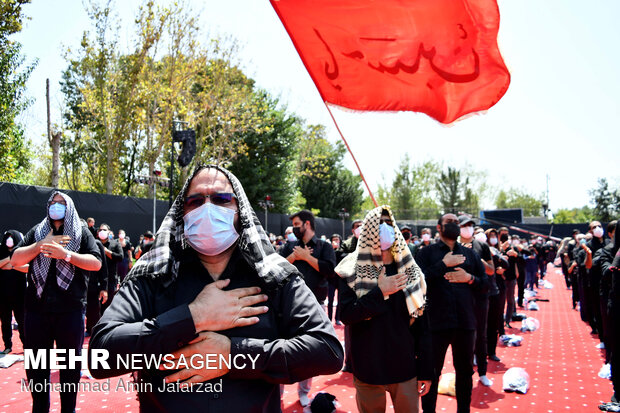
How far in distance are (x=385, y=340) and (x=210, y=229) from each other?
181 centimetres

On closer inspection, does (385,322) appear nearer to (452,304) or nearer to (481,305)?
(452,304)

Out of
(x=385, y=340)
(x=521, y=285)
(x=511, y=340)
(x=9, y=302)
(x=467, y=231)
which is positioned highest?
(x=467, y=231)

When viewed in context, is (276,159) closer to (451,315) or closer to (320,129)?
(320,129)

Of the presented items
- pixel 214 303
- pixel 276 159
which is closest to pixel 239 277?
pixel 214 303

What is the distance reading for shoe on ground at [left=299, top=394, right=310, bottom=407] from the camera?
4.79m

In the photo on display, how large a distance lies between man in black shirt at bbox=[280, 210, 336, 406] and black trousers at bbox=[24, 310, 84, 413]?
232 centimetres

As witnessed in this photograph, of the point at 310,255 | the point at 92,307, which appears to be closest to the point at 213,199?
the point at 310,255

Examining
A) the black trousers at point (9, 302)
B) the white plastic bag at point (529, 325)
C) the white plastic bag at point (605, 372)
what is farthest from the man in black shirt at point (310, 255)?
the white plastic bag at point (529, 325)

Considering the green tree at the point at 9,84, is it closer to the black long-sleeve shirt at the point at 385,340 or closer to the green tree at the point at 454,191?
Answer: the black long-sleeve shirt at the point at 385,340

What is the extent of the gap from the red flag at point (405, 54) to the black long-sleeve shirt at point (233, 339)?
1.84 metres

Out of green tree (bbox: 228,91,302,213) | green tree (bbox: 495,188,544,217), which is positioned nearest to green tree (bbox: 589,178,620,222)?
green tree (bbox: 495,188,544,217)

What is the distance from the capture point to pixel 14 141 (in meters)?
19.6

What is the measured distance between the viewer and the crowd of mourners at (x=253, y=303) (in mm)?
1626

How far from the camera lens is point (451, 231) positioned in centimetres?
437
